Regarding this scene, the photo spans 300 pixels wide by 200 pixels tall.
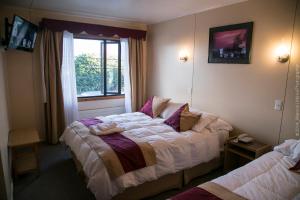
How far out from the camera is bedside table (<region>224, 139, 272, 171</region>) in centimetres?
256

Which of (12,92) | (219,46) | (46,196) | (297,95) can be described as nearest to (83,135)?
(46,196)

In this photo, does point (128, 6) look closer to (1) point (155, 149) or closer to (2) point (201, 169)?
(1) point (155, 149)

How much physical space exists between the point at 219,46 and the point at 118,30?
2131 millimetres

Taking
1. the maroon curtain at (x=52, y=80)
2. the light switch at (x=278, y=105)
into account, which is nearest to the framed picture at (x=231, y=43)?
the light switch at (x=278, y=105)

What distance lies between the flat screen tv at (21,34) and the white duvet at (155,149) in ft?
4.57

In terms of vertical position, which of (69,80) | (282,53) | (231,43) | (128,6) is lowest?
(69,80)

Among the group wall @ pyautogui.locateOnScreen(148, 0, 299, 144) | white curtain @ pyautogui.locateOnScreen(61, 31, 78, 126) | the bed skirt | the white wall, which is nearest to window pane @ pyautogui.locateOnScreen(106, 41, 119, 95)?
the white wall

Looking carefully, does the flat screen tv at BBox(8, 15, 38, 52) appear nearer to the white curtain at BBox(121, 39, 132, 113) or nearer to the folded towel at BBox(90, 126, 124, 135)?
the folded towel at BBox(90, 126, 124, 135)

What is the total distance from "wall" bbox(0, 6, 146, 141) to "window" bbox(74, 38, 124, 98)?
2.19ft

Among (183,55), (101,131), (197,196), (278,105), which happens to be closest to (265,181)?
(197,196)

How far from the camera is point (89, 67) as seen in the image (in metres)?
4.46

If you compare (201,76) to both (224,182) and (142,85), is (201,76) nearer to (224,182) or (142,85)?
(142,85)

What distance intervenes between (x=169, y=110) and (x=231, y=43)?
1451mm

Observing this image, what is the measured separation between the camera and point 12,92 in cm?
357
